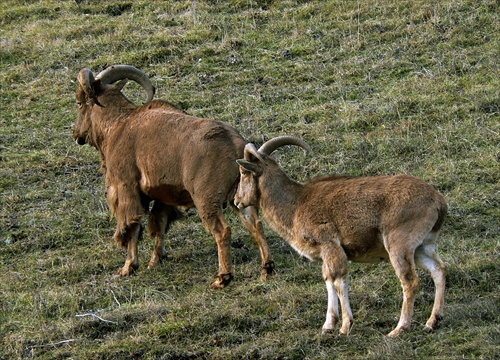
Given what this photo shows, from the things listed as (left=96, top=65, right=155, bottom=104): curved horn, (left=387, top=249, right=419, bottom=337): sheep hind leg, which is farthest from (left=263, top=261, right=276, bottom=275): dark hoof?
(left=96, top=65, right=155, bottom=104): curved horn

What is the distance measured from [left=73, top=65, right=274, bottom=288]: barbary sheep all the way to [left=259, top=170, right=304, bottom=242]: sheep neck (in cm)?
86

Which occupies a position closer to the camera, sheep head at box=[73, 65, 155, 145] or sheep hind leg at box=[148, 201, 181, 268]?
sheep hind leg at box=[148, 201, 181, 268]

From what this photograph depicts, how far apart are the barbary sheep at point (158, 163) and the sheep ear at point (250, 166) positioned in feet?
2.56

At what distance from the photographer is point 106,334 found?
9.66m

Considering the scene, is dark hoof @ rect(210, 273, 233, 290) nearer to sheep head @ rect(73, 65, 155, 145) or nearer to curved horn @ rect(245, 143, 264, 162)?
curved horn @ rect(245, 143, 264, 162)

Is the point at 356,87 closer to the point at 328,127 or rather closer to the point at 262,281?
the point at 328,127

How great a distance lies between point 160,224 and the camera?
1297 centimetres

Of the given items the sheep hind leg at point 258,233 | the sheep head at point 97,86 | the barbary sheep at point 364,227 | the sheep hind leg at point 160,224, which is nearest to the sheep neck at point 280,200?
the barbary sheep at point 364,227

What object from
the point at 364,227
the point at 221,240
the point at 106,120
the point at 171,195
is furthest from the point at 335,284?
the point at 106,120

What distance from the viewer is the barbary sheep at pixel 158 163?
38.1 feet

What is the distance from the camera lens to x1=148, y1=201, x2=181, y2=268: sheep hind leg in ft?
41.8

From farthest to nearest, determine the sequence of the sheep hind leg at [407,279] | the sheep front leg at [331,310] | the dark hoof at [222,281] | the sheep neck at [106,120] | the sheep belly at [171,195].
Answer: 1. the sheep neck at [106,120]
2. the sheep belly at [171,195]
3. the dark hoof at [222,281]
4. the sheep front leg at [331,310]
5. the sheep hind leg at [407,279]

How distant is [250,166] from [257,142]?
4884 mm

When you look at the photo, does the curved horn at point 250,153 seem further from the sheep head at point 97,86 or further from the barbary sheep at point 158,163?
the sheep head at point 97,86
